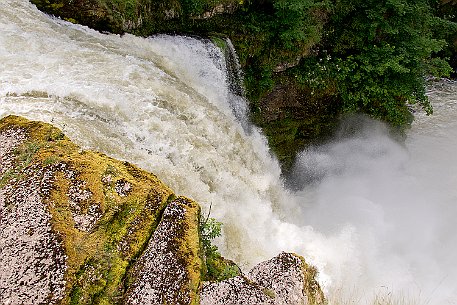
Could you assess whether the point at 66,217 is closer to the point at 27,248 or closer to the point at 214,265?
the point at 27,248

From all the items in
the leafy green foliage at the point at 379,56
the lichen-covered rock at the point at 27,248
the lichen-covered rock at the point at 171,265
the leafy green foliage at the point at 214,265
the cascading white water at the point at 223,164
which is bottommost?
the cascading white water at the point at 223,164

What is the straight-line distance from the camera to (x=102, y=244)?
3799mm

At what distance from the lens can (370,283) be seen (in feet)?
22.0

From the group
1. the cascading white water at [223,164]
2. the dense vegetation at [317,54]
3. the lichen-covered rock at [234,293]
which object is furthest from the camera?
the dense vegetation at [317,54]

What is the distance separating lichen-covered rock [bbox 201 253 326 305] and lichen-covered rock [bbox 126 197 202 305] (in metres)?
0.20

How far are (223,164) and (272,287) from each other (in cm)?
322

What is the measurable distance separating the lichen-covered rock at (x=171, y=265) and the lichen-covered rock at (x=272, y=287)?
0.65 feet

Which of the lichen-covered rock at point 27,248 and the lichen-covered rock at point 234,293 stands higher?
the lichen-covered rock at point 234,293

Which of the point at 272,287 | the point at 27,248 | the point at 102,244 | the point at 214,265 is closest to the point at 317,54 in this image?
the point at 214,265

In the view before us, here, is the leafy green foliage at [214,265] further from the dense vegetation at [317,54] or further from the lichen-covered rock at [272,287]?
the dense vegetation at [317,54]

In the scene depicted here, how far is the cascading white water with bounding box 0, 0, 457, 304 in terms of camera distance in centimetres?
572

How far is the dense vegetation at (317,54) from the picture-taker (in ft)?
29.7

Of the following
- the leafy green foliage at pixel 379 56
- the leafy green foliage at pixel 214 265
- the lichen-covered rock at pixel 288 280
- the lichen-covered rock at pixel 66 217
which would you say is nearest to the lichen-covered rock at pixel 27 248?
the lichen-covered rock at pixel 66 217

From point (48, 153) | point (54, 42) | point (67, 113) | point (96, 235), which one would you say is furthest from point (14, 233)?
point (54, 42)
